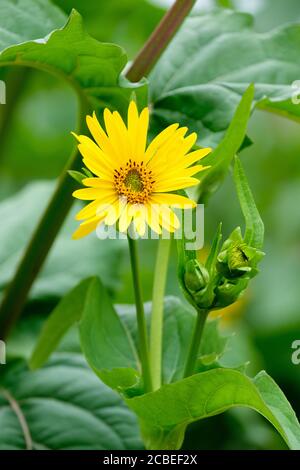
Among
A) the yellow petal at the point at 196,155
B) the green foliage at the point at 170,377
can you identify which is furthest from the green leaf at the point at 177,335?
the yellow petal at the point at 196,155

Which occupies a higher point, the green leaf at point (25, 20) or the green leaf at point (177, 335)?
the green leaf at point (25, 20)

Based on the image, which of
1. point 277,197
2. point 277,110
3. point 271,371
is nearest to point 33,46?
point 277,110

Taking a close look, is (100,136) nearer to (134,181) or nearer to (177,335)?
(134,181)

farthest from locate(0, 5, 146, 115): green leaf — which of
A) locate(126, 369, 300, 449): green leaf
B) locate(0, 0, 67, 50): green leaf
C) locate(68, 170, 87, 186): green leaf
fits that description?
locate(126, 369, 300, 449): green leaf

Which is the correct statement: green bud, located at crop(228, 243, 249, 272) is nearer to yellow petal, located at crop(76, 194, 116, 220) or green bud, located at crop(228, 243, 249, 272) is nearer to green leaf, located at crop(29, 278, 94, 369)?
yellow petal, located at crop(76, 194, 116, 220)

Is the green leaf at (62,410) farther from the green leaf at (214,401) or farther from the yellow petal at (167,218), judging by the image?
the yellow petal at (167,218)
